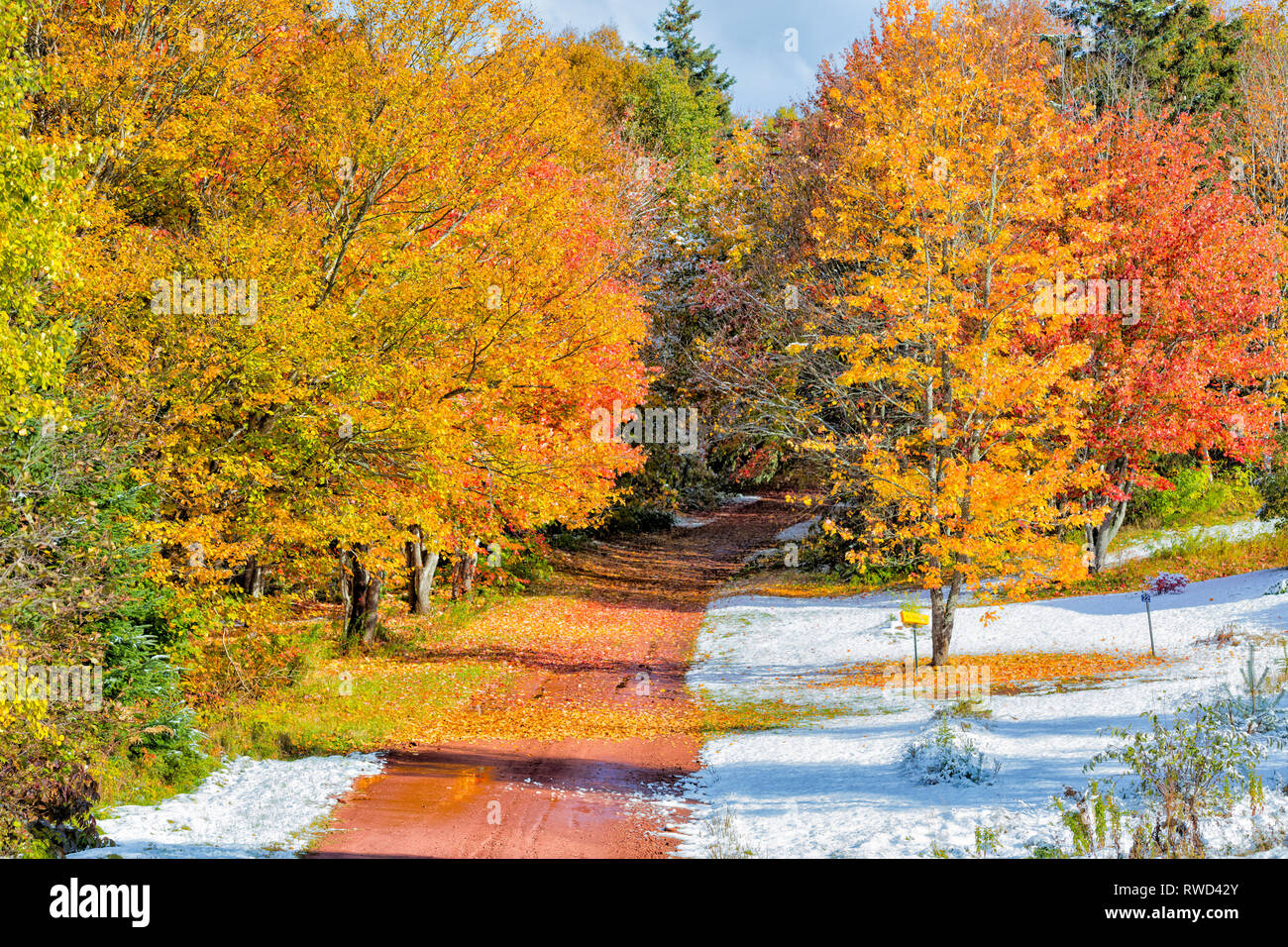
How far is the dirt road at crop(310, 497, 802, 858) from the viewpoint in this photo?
31.5 ft

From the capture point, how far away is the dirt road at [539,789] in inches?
378

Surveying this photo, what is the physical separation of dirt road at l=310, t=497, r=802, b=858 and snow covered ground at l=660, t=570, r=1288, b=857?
2.32 feet

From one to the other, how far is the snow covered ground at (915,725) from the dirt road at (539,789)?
71 cm

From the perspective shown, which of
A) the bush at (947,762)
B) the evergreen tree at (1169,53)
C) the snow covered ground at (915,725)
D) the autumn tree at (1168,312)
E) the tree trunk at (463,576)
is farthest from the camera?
the evergreen tree at (1169,53)

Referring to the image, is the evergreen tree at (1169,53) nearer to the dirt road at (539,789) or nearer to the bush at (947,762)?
the dirt road at (539,789)

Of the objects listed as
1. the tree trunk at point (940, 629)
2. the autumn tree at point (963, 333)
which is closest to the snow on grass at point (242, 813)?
the autumn tree at point (963, 333)

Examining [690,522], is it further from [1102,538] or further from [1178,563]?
[1178,563]

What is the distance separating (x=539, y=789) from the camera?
11.6 metres

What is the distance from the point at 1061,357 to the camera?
568 inches

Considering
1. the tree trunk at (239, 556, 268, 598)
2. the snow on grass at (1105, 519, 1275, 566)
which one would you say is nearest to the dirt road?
the tree trunk at (239, 556, 268, 598)

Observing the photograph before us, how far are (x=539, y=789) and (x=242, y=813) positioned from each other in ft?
11.2

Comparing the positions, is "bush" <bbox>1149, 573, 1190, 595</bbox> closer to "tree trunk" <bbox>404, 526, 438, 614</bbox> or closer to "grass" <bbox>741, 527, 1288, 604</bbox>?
"grass" <bbox>741, 527, 1288, 604</bbox>

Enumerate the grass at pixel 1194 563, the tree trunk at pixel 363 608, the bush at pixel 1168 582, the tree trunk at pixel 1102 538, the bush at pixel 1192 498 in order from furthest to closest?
the bush at pixel 1192 498 → the tree trunk at pixel 1102 538 → the grass at pixel 1194 563 → the tree trunk at pixel 363 608 → the bush at pixel 1168 582
